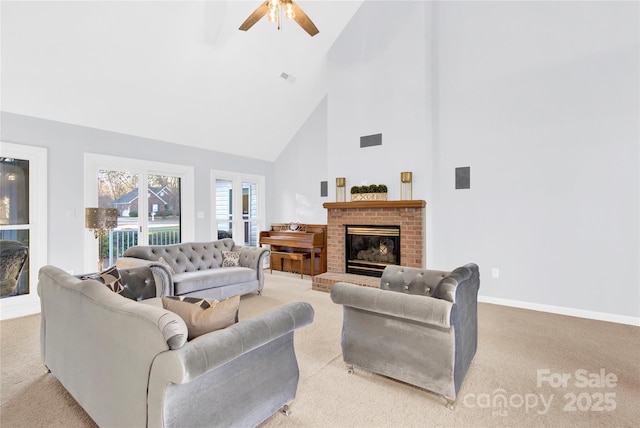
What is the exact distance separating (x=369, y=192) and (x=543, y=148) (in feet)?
7.56

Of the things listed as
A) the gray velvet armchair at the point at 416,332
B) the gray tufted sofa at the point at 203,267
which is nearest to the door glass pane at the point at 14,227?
the gray tufted sofa at the point at 203,267

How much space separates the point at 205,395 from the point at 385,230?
387 centimetres

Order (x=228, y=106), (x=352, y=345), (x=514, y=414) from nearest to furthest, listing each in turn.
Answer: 1. (x=514, y=414)
2. (x=352, y=345)
3. (x=228, y=106)

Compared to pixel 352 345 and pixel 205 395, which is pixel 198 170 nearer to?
pixel 352 345

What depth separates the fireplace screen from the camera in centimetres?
503

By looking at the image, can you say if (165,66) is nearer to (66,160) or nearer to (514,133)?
(66,160)

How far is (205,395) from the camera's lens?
151 cm

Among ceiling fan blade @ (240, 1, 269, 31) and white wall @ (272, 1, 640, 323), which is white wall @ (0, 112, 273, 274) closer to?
ceiling fan blade @ (240, 1, 269, 31)

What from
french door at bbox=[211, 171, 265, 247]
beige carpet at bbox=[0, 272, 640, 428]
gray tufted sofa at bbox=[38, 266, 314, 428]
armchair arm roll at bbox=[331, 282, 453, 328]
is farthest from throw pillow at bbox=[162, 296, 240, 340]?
french door at bbox=[211, 171, 265, 247]

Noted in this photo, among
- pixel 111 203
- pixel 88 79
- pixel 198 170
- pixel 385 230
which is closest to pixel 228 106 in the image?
pixel 198 170

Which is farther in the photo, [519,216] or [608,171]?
[519,216]

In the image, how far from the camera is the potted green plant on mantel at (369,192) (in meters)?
4.96

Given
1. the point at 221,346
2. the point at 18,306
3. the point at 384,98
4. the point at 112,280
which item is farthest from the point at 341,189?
the point at 18,306

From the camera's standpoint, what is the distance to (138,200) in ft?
17.5
